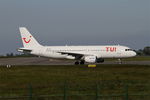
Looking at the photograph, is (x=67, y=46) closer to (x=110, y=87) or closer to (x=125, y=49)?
(x=125, y=49)

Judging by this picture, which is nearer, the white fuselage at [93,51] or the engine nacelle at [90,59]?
the engine nacelle at [90,59]

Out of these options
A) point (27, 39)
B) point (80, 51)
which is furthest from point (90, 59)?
point (27, 39)

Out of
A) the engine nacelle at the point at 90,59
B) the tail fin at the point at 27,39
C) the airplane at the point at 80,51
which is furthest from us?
the tail fin at the point at 27,39

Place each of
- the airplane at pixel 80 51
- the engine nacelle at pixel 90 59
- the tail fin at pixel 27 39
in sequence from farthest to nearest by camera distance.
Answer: the tail fin at pixel 27 39 < the airplane at pixel 80 51 < the engine nacelle at pixel 90 59

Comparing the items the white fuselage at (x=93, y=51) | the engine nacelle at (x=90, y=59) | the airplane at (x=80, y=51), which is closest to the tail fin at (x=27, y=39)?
the airplane at (x=80, y=51)

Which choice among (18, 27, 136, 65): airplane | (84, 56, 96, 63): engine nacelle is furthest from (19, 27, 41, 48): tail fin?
(84, 56, 96, 63): engine nacelle

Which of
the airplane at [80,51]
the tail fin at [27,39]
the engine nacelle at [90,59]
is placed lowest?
the engine nacelle at [90,59]

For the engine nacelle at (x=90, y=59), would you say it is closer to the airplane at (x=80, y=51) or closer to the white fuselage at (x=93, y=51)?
the airplane at (x=80, y=51)

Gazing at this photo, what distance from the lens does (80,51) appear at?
6712cm

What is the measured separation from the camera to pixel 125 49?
217ft

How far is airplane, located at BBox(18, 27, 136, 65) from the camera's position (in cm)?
6556

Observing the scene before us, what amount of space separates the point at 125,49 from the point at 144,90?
39.8 m

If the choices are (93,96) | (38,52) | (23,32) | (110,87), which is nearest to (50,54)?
(38,52)

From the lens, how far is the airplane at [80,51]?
215 feet
